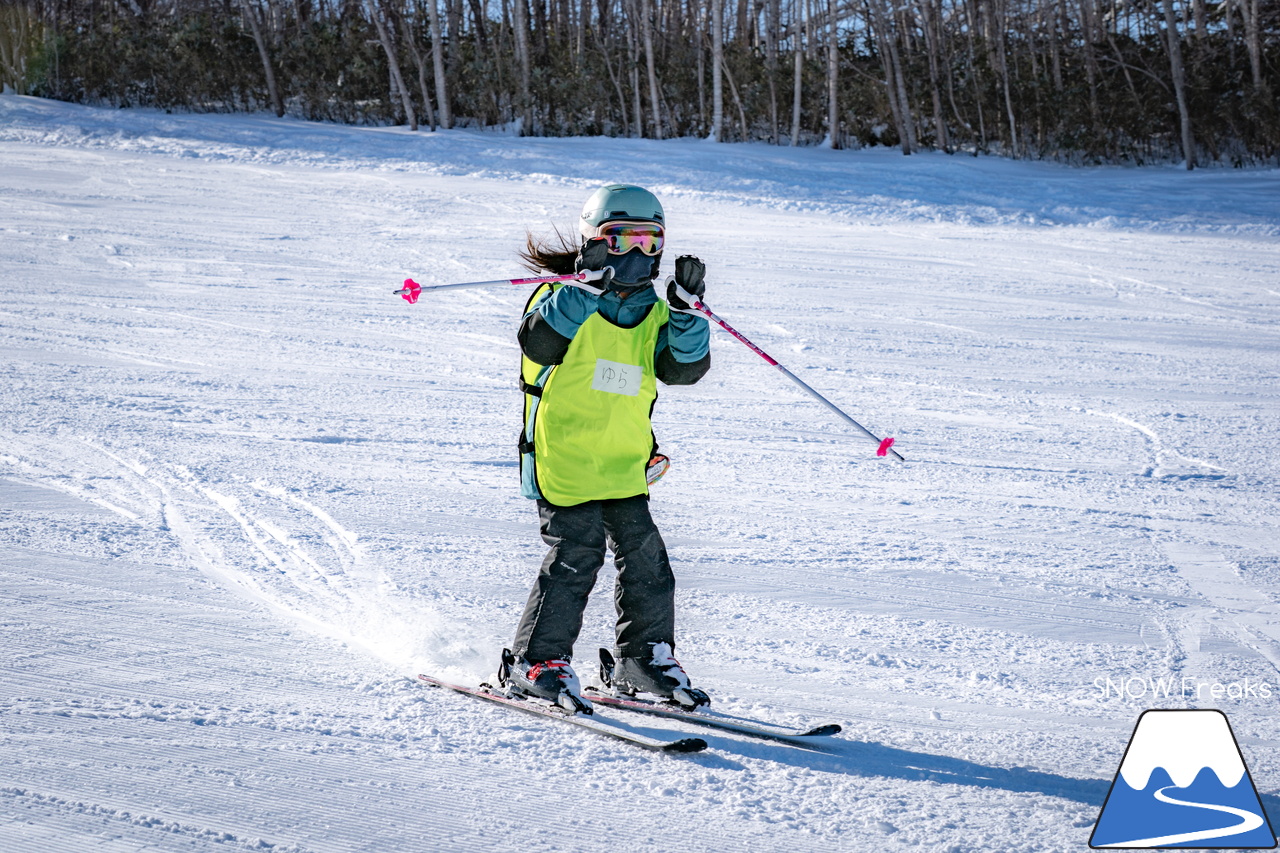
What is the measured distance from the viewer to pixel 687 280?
112 inches

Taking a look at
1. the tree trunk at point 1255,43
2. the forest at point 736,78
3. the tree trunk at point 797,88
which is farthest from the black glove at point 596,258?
the tree trunk at point 1255,43

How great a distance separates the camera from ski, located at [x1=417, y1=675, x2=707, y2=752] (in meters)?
2.69

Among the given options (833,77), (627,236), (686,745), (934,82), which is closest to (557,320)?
(627,236)

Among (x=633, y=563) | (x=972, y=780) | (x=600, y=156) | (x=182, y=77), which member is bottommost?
(x=972, y=780)

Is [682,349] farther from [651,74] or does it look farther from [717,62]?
[651,74]

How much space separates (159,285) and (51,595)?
21.7 feet

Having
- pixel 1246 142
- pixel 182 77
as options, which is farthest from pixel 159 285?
pixel 1246 142

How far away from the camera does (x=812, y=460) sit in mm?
5672

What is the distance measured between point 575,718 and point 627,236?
51.8 inches

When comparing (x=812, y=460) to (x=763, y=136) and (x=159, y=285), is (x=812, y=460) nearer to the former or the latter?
(x=159, y=285)

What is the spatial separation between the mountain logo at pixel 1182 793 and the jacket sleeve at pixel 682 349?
1.43 m

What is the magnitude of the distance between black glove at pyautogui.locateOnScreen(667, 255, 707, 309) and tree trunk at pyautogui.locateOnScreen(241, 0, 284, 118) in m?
22.3

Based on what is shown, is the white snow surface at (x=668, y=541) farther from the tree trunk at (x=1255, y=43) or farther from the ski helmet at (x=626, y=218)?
the tree trunk at (x=1255, y=43)

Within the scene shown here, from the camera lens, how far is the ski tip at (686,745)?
8.79 feet
